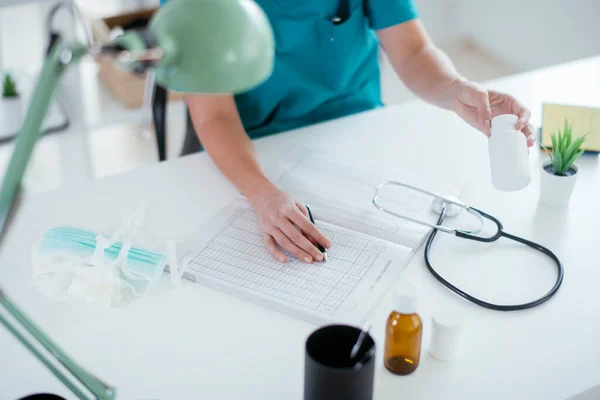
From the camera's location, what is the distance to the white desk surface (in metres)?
0.86

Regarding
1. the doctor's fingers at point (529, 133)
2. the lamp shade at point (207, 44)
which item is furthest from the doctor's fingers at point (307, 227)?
the lamp shade at point (207, 44)

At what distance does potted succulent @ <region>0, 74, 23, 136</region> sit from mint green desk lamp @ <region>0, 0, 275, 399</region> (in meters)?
1.47

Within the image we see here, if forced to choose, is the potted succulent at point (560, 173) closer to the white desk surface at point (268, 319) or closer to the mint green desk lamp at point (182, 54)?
the white desk surface at point (268, 319)

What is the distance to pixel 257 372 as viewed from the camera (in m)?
0.88

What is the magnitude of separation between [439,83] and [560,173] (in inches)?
13.4


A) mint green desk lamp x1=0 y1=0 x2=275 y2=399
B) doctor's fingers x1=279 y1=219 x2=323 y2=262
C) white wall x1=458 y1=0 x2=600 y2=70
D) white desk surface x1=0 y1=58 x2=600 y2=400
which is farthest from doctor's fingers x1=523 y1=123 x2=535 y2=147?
white wall x1=458 y1=0 x2=600 y2=70

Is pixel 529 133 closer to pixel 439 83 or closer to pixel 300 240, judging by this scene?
pixel 439 83

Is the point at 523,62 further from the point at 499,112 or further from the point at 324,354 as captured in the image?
the point at 324,354

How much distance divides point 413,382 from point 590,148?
72cm

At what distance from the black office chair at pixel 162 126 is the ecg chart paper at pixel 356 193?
1.22ft

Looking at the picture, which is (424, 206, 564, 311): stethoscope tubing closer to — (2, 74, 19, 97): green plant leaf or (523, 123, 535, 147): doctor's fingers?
(523, 123, 535, 147): doctor's fingers

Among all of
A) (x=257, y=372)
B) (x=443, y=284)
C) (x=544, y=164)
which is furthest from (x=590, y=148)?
(x=257, y=372)

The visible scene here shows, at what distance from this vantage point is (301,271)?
1.04m

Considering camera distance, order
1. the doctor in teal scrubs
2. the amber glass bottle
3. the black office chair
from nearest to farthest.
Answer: the amber glass bottle < the doctor in teal scrubs < the black office chair
